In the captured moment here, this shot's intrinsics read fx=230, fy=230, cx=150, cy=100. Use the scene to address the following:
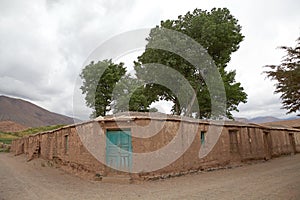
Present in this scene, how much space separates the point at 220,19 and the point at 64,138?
56.2ft

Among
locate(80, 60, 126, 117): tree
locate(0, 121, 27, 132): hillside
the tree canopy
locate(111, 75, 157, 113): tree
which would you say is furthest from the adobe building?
locate(0, 121, 27, 132): hillside

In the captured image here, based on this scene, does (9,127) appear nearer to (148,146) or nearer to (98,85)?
(98,85)

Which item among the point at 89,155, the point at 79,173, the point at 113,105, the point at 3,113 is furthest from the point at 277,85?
the point at 3,113

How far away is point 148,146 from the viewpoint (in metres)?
11.1

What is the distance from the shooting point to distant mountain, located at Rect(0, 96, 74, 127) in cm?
10443

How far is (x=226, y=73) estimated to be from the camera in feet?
77.8

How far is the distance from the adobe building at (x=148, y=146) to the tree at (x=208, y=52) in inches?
282

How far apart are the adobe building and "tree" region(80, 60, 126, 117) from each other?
38.5ft

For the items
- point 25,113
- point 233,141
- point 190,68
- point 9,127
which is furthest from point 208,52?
point 25,113

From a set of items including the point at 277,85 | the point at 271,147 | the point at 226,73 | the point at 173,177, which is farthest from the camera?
the point at 226,73

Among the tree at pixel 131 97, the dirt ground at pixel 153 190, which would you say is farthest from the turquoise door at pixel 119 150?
the tree at pixel 131 97

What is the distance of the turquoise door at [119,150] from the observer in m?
11.2

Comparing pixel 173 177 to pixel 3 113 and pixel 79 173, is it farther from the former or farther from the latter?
pixel 3 113

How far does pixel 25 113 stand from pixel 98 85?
346 ft
